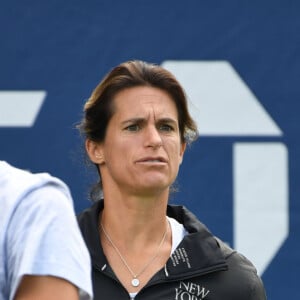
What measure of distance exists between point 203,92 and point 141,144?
86 centimetres

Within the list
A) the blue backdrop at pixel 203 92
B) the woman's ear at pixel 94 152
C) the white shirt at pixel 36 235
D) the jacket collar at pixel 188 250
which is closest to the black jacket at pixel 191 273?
the jacket collar at pixel 188 250

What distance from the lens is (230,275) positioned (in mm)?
1992

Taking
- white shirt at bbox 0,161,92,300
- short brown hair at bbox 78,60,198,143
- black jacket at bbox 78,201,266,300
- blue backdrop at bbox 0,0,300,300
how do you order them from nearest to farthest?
1. white shirt at bbox 0,161,92,300
2. black jacket at bbox 78,201,266,300
3. short brown hair at bbox 78,60,198,143
4. blue backdrop at bbox 0,0,300,300

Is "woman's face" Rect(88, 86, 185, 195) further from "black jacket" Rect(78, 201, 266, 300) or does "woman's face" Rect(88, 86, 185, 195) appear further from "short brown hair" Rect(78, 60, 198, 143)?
"black jacket" Rect(78, 201, 266, 300)

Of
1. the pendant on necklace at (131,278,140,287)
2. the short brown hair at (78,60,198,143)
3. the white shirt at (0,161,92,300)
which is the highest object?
the short brown hair at (78,60,198,143)

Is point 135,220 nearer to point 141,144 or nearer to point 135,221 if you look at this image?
point 135,221

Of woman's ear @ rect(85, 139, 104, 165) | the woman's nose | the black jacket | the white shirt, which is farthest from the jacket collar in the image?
the white shirt

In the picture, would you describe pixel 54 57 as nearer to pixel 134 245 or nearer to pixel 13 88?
pixel 13 88

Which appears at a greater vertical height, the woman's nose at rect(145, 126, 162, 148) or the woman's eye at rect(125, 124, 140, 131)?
the woman's eye at rect(125, 124, 140, 131)

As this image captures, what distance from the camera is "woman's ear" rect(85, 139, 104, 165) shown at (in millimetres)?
2066

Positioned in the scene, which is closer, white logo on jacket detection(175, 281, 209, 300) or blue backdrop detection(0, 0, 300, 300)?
white logo on jacket detection(175, 281, 209, 300)

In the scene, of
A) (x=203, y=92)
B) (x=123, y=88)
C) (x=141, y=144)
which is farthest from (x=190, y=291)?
(x=203, y=92)

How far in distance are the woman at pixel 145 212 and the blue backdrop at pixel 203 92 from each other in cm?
68

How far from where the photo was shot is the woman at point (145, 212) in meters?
1.93
